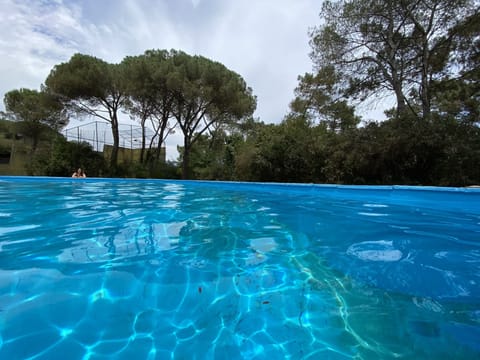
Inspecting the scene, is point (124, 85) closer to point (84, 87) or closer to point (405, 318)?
point (84, 87)

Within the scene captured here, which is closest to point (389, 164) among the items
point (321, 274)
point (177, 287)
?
point (321, 274)

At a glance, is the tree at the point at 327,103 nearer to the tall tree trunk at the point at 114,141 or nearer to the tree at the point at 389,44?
the tree at the point at 389,44

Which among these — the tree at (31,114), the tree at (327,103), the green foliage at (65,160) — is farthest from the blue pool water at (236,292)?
the tree at (31,114)

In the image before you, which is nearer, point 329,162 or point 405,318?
point 405,318

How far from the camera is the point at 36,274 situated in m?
1.54

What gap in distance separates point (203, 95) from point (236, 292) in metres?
12.7

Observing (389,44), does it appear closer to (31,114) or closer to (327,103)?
(327,103)

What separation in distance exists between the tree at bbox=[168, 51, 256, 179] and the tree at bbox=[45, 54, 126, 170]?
3407 millimetres

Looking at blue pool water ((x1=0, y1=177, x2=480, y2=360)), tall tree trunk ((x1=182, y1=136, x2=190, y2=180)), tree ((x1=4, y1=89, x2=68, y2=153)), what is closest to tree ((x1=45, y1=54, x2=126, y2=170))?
tree ((x1=4, y1=89, x2=68, y2=153))

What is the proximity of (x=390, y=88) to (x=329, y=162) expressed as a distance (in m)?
4.24

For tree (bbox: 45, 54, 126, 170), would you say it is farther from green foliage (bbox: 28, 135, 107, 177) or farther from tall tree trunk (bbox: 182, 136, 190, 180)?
tall tree trunk (bbox: 182, 136, 190, 180)

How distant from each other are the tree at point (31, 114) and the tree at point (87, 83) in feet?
5.56

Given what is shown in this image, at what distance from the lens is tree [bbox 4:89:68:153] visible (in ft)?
51.2

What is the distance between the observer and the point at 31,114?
16453mm
